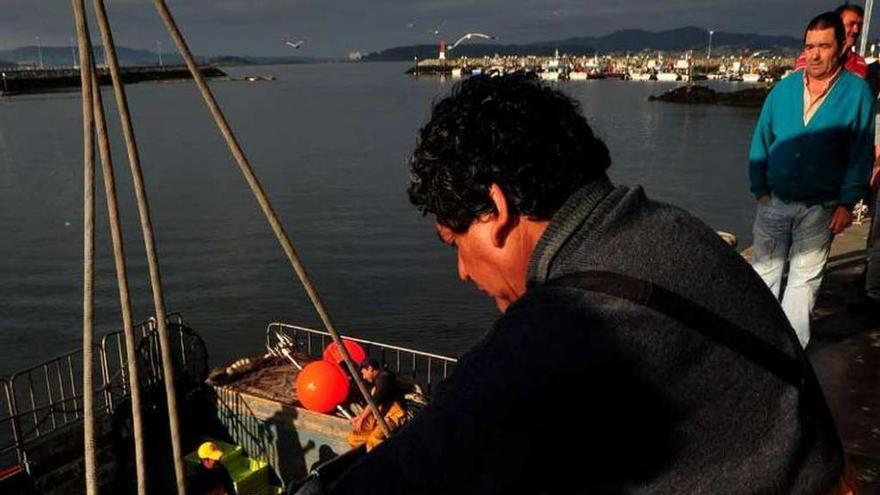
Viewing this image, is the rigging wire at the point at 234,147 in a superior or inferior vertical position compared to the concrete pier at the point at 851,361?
superior

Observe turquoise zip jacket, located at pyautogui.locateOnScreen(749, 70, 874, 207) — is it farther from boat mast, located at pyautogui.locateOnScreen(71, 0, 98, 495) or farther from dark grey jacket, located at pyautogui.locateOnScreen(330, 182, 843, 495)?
boat mast, located at pyautogui.locateOnScreen(71, 0, 98, 495)

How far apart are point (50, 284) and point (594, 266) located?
25016 millimetres

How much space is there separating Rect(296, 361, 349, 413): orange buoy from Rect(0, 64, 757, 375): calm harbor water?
11.9 ft

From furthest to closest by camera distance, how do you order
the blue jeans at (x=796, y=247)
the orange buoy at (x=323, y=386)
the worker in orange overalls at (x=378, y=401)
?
1. the orange buoy at (x=323, y=386)
2. the worker in orange overalls at (x=378, y=401)
3. the blue jeans at (x=796, y=247)

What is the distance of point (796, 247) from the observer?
507 centimetres

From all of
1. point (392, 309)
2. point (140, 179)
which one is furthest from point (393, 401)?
point (392, 309)

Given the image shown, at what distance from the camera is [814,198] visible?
4879 millimetres

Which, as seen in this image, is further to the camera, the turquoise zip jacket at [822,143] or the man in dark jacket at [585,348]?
the turquoise zip jacket at [822,143]

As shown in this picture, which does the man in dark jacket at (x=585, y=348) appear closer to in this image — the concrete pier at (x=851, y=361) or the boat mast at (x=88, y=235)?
the boat mast at (x=88, y=235)

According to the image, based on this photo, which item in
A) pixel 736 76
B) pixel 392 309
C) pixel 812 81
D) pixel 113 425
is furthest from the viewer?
pixel 736 76

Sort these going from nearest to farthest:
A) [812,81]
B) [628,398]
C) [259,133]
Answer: [628,398] → [812,81] → [259,133]

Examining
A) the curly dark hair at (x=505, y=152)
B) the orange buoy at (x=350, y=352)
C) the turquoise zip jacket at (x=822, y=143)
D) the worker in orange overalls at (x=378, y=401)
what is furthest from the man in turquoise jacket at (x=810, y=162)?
the orange buoy at (x=350, y=352)

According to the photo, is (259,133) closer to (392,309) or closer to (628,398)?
(392,309)

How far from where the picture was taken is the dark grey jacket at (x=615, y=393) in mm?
1145
